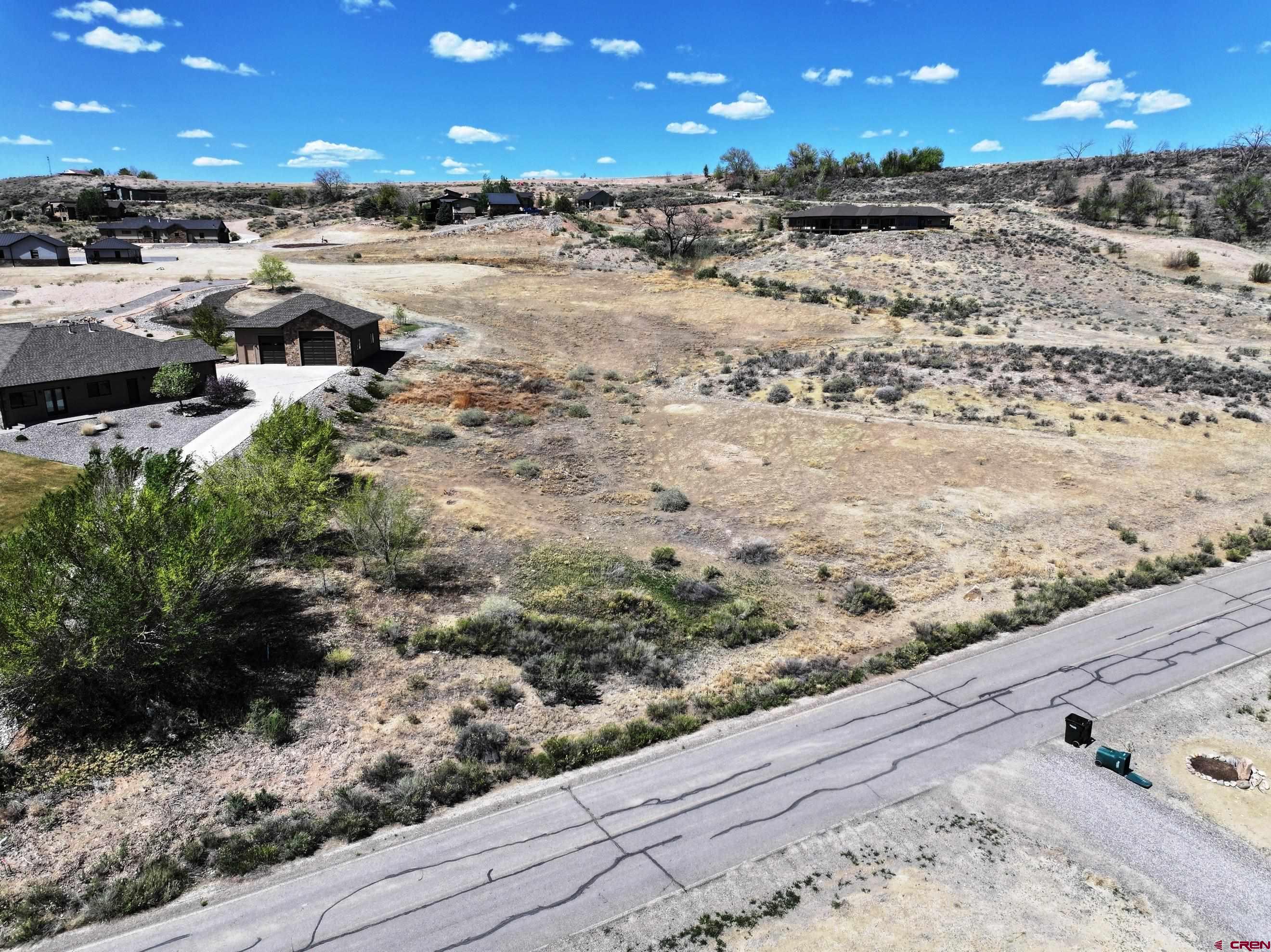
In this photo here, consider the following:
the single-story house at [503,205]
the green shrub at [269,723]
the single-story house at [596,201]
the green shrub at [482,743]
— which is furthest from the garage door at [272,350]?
the single-story house at [596,201]

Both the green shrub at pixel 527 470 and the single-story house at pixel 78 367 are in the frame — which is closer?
the single-story house at pixel 78 367

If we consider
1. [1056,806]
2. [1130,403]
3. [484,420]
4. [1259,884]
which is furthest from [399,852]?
[1130,403]

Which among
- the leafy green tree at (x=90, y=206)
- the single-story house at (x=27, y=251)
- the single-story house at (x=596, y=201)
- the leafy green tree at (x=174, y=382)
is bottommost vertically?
the leafy green tree at (x=174, y=382)

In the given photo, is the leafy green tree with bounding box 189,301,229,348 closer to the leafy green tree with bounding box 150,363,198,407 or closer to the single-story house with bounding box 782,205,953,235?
the leafy green tree with bounding box 150,363,198,407

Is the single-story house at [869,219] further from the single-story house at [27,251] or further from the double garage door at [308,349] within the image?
the single-story house at [27,251]

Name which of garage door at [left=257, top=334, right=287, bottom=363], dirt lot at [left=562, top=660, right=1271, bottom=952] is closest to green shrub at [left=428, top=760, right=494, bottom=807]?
dirt lot at [left=562, top=660, right=1271, bottom=952]

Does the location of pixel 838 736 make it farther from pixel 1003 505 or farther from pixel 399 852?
pixel 1003 505
